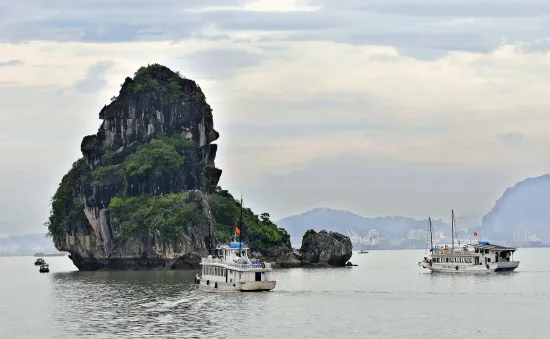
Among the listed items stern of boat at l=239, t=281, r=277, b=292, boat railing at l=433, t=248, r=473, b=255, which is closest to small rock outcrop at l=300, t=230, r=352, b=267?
boat railing at l=433, t=248, r=473, b=255

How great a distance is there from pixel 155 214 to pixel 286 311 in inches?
2891

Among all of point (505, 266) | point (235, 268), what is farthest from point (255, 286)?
point (505, 266)

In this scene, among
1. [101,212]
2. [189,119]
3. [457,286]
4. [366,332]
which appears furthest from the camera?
[189,119]

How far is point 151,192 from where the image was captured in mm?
150625

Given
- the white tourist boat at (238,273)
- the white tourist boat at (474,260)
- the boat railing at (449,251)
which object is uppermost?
the boat railing at (449,251)

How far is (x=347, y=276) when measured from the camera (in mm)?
126688

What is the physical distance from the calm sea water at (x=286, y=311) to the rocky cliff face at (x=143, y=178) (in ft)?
108

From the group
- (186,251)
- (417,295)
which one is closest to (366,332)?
(417,295)

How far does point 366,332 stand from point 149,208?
87.8 m

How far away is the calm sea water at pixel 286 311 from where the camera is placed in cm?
6009

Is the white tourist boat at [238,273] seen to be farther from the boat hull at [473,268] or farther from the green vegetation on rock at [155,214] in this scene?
the green vegetation on rock at [155,214]

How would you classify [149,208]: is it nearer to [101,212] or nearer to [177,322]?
[101,212]

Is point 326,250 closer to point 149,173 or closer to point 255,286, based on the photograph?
point 149,173

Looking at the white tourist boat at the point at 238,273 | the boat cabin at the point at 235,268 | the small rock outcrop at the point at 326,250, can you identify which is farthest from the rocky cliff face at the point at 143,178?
the white tourist boat at the point at 238,273
